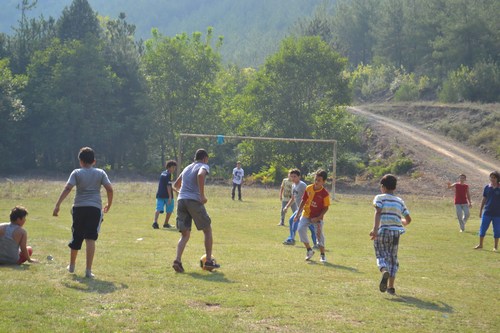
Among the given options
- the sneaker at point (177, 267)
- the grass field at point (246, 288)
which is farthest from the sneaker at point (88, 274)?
the sneaker at point (177, 267)

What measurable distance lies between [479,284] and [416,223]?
1400 cm

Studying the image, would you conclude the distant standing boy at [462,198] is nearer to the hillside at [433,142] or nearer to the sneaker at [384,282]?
the sneaker at [384,282]

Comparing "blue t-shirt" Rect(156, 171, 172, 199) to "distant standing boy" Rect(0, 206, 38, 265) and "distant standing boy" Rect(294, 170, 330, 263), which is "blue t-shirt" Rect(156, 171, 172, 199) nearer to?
"distant standing boy" Rect(294, 170, 330, 263)

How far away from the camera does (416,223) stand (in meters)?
26.0

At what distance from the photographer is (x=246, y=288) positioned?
10508 mm

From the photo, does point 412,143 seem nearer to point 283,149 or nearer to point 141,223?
point 283,149

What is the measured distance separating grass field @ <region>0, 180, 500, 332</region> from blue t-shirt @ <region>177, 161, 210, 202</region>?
127 cm

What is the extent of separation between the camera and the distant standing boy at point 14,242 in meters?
11.7

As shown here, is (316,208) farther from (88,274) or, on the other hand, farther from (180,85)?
(180,85)

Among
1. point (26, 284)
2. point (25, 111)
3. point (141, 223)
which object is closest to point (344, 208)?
point (141, 223)

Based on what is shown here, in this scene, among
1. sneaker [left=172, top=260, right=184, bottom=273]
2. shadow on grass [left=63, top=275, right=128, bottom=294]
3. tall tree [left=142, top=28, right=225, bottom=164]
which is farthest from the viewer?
tall tree [left=142, top=28, right=225, bottom=164]

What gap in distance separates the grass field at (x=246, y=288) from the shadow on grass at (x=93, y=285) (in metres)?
0.01

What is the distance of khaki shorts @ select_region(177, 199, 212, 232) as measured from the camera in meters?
11.8

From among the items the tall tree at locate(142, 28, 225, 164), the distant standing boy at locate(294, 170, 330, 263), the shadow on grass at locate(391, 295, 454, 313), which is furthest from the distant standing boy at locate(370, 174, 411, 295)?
the tall tree at locate(142, 28, 225, 164)
